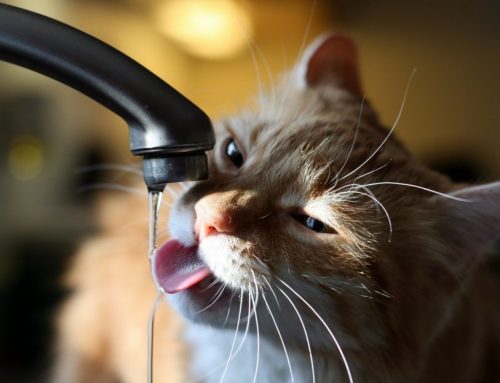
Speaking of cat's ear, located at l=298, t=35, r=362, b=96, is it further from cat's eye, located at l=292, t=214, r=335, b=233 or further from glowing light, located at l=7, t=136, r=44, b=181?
glowing light, located at l=7, t=136, r=44, b=181

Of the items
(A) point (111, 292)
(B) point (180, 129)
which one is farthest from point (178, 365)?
(B) point (180, 129)

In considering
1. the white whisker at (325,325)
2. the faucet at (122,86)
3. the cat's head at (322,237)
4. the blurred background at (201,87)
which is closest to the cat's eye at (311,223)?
the cat's head at (322,237)

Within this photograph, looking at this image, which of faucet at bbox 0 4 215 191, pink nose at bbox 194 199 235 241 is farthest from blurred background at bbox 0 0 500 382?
faucet at bbox 0 4 215 191

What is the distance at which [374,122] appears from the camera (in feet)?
3.47

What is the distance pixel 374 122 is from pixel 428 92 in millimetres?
929

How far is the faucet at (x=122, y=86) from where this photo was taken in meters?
0.53

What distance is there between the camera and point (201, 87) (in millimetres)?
1668

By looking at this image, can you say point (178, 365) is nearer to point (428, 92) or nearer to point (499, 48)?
point (428, 92)

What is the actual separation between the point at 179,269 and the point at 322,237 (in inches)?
7.5

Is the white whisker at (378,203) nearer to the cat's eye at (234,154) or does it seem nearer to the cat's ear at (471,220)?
the cat's ear at (471,220)

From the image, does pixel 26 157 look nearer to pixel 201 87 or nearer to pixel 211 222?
pixel 201 87

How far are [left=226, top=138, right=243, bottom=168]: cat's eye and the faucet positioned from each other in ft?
→ 1.28

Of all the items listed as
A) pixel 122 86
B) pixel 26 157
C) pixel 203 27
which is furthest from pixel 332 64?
pixel 26 157

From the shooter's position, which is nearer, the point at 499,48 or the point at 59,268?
the point at 59,268
